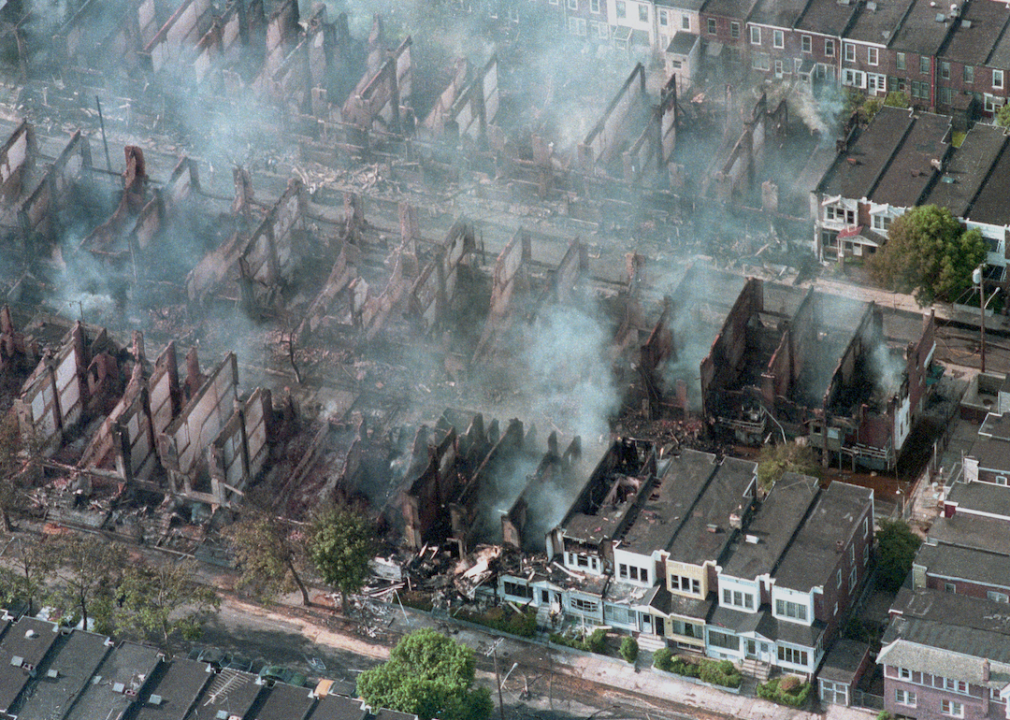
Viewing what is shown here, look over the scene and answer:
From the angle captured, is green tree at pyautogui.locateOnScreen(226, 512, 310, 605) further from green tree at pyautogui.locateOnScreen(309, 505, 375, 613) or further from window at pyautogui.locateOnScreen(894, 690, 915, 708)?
window at pyautogui.locateOnScreen(894, 690, 915, 708)

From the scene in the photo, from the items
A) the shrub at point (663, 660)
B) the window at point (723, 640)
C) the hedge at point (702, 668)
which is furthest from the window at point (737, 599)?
the shrub at point (663, 660)

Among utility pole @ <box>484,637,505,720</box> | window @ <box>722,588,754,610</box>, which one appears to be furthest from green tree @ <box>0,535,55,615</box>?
window @ <box>722,588,754,610</box>

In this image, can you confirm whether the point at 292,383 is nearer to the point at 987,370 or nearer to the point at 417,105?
the point at 417,105

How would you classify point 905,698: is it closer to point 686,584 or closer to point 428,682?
point 686,584

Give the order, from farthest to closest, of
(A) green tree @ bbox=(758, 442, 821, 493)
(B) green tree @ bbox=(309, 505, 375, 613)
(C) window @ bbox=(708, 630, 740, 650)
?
(A) green tree @ bbox=(758, 442, 821, 493), (B) green tree @ bbox=(309, 505, 375, 613), (C) window @ bbox=(708, 630, 740, 650)

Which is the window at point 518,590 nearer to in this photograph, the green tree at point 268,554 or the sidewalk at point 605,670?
the sidewalk at point 605,670

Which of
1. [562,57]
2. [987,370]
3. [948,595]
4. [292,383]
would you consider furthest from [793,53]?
[948,595]

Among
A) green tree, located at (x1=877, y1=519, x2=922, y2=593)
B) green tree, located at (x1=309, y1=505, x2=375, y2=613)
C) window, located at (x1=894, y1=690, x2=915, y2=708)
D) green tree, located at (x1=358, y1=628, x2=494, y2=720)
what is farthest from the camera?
green tree, located at (x1=877, y1=519, x2=922, y2=593)
